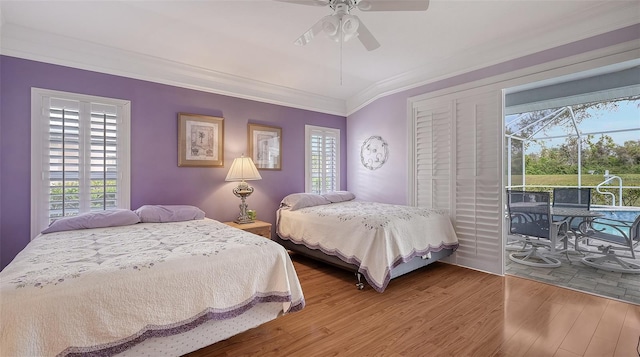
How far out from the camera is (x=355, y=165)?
491 centimetres

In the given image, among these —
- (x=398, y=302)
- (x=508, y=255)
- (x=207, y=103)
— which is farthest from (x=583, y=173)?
(x=207, y=103)

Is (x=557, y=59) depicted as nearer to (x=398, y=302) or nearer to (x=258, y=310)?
(x=398, y=302)

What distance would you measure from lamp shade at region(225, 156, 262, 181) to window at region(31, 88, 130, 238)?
113 cm

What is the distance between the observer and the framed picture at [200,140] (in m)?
3.40

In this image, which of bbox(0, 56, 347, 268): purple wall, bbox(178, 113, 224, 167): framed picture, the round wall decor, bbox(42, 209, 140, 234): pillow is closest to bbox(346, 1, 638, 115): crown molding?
the round wall decor

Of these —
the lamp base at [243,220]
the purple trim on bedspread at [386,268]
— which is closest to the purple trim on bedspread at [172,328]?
the purple trim on bedspread at [386,268]

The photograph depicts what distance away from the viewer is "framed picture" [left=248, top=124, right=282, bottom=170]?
398 centimetres

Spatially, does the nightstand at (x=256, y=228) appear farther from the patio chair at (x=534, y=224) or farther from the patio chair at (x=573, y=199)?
the patio chair at (x=573, y=199)

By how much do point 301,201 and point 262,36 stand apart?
2109mm

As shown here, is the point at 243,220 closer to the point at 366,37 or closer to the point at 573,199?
the point at 366,37

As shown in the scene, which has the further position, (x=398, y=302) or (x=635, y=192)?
(x=635, y=192)

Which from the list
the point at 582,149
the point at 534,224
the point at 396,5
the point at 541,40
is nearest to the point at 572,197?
the point at 534,224

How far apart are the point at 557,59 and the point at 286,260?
10.8ft

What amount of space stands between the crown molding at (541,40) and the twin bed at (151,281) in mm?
2138
